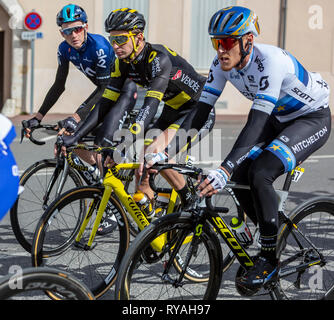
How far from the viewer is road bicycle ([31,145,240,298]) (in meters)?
4.49

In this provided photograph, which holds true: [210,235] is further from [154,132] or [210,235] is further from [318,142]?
[154,132]

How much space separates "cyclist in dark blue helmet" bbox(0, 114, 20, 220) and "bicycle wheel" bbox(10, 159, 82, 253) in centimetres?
280

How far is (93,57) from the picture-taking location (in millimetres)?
6281

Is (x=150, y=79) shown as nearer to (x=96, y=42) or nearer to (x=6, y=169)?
(x=96, y=42)

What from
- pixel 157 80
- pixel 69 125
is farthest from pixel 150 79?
pixel 69 125

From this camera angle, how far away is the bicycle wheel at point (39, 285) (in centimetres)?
281

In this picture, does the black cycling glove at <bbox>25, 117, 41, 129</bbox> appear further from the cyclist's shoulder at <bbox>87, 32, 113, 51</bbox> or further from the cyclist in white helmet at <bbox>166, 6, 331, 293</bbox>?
the cyclist in white helmet at <bbox>166, 6, 331, 293</bbox>

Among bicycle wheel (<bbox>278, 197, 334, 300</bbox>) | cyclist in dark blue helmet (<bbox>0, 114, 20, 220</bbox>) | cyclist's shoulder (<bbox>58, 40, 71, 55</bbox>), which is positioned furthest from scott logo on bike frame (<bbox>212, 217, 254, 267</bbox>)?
cyclist's shoulder (<bbox>58, 40, 71, 55</bbox>)

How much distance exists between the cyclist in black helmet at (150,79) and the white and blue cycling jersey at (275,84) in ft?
2.43

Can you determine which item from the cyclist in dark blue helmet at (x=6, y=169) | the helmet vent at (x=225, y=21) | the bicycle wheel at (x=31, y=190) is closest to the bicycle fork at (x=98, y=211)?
the bicycle wheel at (x=31, y=190)

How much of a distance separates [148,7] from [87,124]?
17.7 metres

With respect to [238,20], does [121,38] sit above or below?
below

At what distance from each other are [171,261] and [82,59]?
9.95 ft
